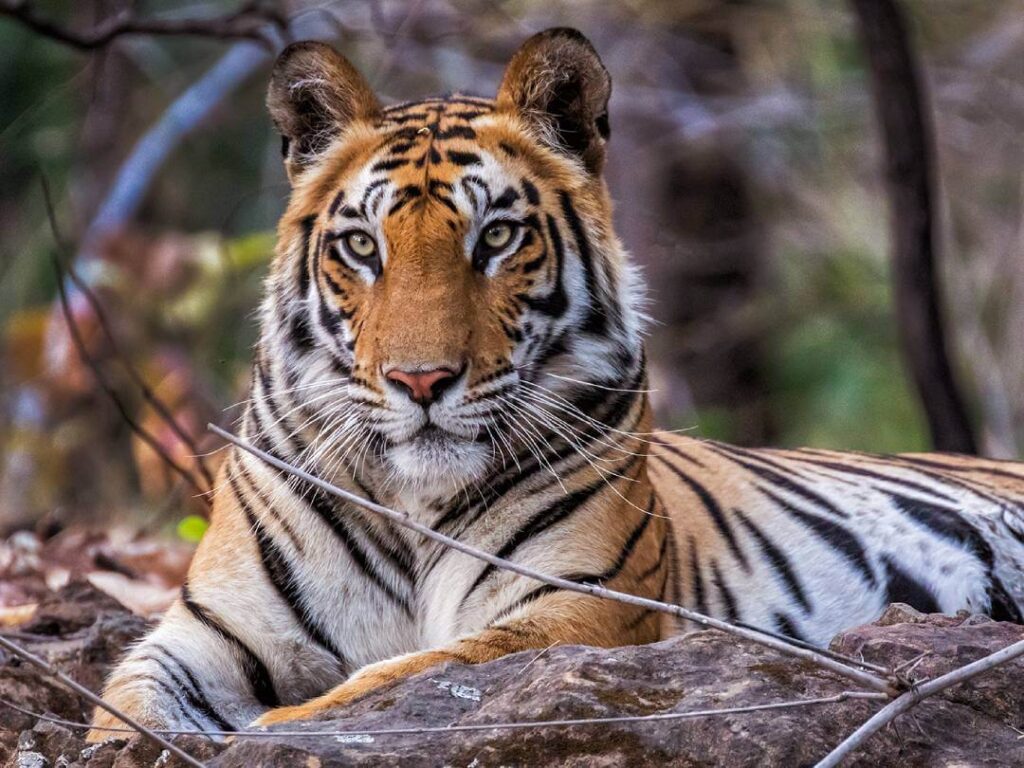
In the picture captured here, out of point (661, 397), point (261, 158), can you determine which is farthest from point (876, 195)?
point (261, 158)

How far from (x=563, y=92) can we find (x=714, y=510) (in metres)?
1.39

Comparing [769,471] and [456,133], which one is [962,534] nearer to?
[769,471]

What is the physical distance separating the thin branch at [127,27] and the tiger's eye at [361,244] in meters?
2.51

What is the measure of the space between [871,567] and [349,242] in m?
1.87

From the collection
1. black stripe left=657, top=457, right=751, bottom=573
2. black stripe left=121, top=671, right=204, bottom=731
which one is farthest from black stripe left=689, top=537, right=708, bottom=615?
black stripe left=121, top=671, right=204, bottom=731

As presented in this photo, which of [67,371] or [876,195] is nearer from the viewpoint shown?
[67,371]

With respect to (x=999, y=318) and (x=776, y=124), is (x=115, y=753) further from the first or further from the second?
(x=999, y=318)

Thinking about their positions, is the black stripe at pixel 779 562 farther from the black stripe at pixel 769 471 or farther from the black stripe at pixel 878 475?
the black stripe at pixel 878 475

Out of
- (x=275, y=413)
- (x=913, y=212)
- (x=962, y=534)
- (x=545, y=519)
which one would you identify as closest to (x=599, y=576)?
(x=545, y=519)

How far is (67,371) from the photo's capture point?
7.23m

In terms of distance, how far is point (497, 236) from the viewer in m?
3.39

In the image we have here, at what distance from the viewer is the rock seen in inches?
90.2

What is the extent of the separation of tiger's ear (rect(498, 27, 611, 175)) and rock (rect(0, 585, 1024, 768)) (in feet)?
4.74

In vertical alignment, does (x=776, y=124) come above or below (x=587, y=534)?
above
